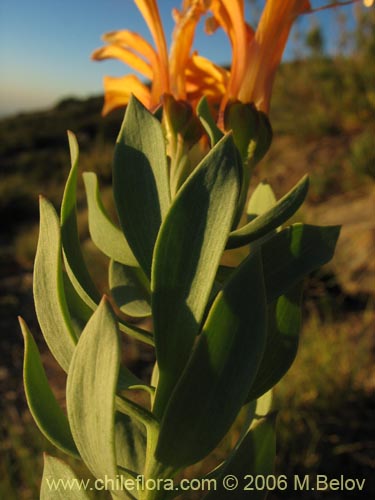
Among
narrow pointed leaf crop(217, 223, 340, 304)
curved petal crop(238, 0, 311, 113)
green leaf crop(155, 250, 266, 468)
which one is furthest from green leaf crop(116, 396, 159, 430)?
curved petal crop(238, 0, 311, 113)

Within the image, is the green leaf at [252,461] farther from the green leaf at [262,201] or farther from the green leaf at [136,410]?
the green leaf at [262,201]

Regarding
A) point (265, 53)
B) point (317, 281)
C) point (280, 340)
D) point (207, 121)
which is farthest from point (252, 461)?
point (317, 281)

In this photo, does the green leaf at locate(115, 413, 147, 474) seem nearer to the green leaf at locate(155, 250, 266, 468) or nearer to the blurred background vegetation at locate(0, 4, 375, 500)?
the green leaf at locate(155, 250, 266, 468)

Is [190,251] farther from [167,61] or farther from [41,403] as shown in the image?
[167,61]

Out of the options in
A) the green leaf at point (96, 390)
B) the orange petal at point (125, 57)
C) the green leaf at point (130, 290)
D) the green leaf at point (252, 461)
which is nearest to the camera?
the green leaf at point (96, 390)

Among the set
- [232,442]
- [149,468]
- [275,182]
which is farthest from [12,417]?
[275,182]

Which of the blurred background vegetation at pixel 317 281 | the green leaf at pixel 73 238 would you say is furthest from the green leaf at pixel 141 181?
the blurred background vegetation at pixel 317 281
